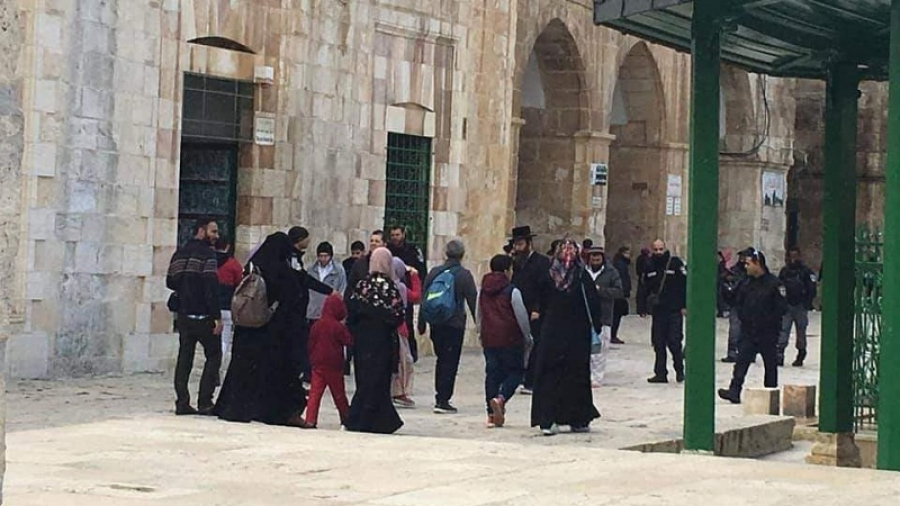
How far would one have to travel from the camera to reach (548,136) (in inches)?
1193

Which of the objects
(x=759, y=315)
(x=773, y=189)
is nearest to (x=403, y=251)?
(x=759, y=315)

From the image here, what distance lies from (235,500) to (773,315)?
8.95m

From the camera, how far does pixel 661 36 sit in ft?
40.0

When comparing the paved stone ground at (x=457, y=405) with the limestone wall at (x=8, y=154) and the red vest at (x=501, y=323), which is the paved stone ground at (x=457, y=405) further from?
the limestone wall at (x=8, y=154)

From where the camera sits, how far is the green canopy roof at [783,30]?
11.1 metres

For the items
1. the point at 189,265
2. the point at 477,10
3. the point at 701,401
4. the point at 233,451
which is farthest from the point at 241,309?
→ the point at 477,10

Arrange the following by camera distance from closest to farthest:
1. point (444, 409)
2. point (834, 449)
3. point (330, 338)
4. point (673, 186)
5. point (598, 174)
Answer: point (330, 338) → point (834, 449) → point (444, 409) → point (598, 174) → point (673, 186)

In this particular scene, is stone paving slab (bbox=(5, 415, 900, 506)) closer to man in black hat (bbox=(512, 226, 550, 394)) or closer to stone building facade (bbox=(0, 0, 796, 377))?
man in black hat (bbox=(512, 226, 550, 394))

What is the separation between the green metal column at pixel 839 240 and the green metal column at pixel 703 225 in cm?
205

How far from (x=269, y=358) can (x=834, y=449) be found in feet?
13.1

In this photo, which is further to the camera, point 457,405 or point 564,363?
point 457,405

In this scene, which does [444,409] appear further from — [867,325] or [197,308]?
[867,325]

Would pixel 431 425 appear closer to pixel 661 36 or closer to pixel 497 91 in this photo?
pixel 661 36

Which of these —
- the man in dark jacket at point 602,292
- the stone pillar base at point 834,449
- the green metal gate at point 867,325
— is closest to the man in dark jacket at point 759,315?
the man in dark jacket at point 602,292
